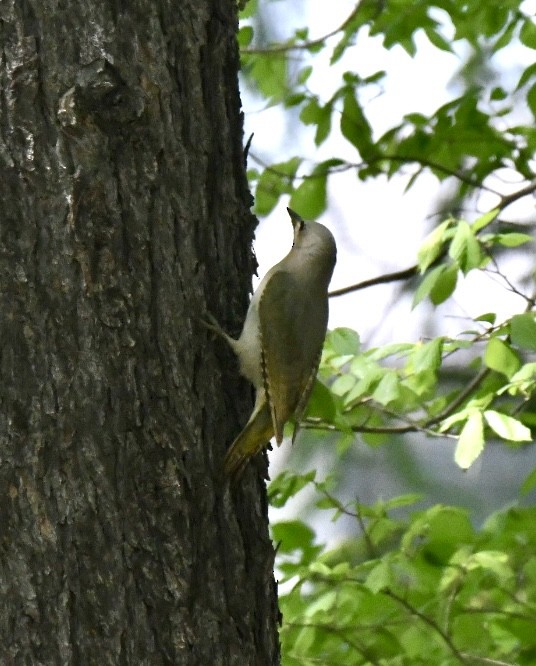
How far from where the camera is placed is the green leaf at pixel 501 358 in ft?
10.4

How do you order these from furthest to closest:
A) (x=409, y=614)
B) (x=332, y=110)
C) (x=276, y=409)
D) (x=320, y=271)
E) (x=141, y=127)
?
(x=332, y=110), (x=409, y=614), (x=320, y=271), (x=276, y=409), (x=141, y=127)

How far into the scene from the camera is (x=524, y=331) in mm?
3016

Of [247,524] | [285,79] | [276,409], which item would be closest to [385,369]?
[276,409]

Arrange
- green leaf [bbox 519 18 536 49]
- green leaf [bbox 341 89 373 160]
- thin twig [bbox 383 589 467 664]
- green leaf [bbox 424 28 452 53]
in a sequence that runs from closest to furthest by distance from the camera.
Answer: thin twig [bbox 383 589 467 664], green leaf [bbox 519 18 536 49], green leaf [bbox 424 28 452 53], green leaf [bbox 341 89 373 160]

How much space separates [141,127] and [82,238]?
0.27m

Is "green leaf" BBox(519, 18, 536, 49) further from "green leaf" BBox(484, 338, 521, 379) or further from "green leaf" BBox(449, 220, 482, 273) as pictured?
"green leaf" BBox(484, 338, 521, 379)

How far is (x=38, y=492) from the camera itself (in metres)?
1.88

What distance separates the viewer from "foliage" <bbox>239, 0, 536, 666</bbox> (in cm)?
319

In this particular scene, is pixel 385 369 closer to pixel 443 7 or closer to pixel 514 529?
pixel 514 529

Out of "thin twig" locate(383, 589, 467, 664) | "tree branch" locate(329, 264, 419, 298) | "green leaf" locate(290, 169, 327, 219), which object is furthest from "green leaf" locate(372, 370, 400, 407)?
"green leaf" locate(290, 169, 327, 219)

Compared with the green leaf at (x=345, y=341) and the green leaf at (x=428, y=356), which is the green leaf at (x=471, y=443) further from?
the green leaf at (x=345, y=341)

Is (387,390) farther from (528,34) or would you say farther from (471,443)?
(528,34)

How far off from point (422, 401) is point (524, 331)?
2.87 ft

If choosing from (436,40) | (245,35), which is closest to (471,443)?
(436,40)
